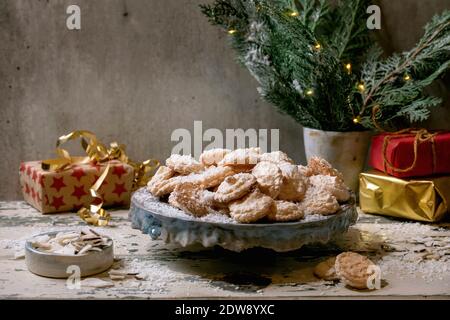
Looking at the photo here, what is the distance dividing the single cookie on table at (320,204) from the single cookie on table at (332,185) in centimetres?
3

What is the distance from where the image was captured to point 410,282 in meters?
1.13

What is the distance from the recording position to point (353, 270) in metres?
1.10

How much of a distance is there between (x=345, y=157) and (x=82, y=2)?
0.81 metres

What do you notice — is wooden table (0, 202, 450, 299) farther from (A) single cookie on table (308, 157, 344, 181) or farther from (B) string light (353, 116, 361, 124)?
Answer: (B) string light (353, 116, 361, 124)

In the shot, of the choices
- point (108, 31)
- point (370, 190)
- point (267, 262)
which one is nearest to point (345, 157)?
point (370, 190)

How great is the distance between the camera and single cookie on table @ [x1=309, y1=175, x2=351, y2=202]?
125 cm

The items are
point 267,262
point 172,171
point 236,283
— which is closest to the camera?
point 236,283

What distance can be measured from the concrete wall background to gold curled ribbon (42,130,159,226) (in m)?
0.08

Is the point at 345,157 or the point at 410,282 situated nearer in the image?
the point at 410,282

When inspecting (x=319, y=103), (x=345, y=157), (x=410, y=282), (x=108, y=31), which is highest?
(x=108, y=31)

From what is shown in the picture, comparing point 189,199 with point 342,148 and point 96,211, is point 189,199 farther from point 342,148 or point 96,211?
point 342,148

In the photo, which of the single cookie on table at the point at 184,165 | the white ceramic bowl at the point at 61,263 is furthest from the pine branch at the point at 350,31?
the white ceramic bowl at the point at 61,263

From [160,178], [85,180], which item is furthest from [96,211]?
[160,178]

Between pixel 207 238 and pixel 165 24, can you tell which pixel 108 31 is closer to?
pixel 165 24
